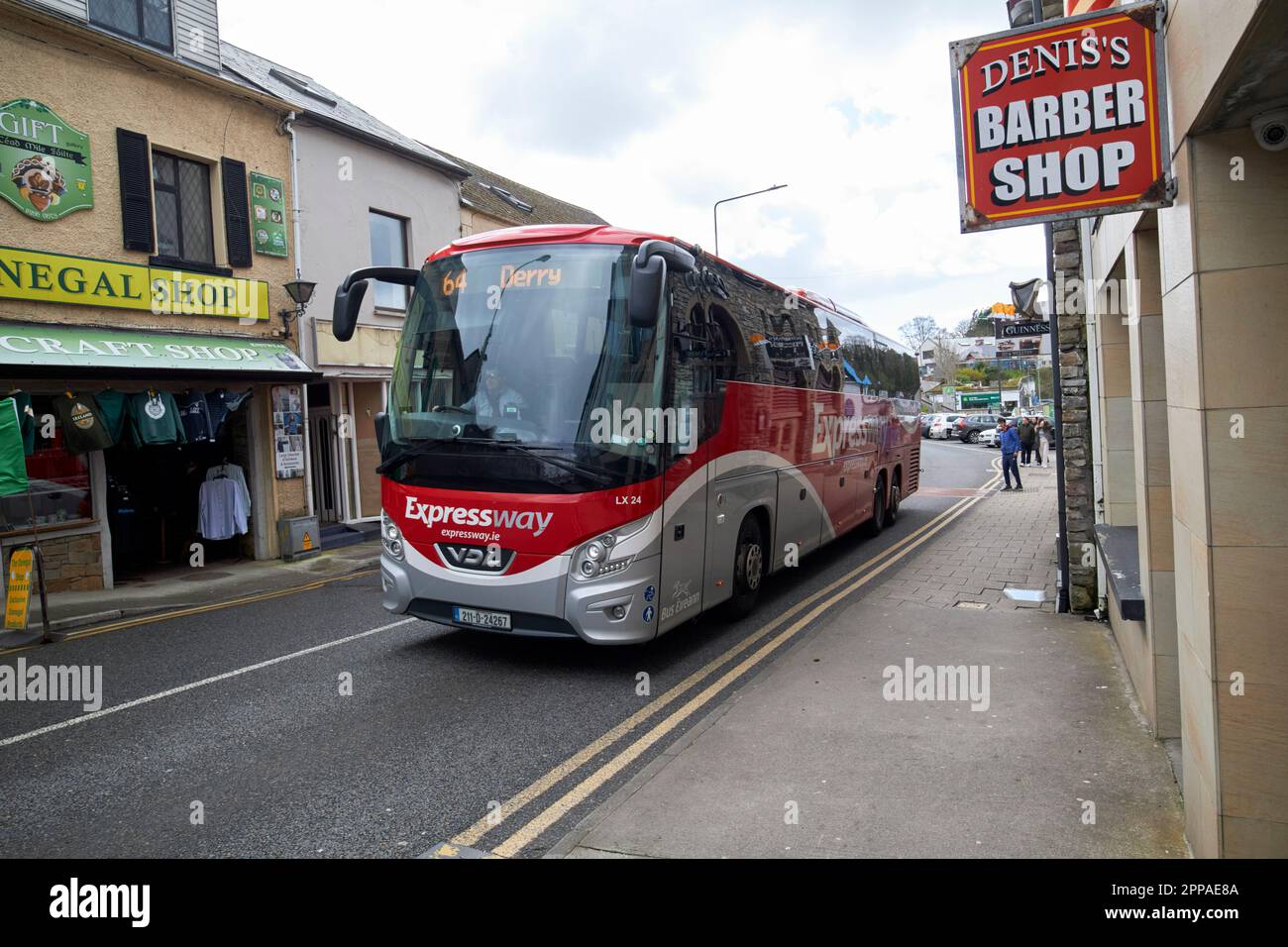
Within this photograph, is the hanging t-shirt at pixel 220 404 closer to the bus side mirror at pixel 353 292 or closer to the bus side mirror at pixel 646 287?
the bus side mirror at pixel 353 292

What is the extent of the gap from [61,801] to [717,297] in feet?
19.6

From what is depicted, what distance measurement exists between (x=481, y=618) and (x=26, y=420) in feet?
24.3

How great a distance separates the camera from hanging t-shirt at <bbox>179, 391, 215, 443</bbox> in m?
12.0

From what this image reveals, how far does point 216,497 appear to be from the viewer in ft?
43.2

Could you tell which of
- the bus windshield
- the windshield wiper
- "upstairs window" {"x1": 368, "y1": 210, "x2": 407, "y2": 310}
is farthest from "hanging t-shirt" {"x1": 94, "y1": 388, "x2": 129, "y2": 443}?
the windshield wiper

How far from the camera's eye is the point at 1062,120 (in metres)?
4.09

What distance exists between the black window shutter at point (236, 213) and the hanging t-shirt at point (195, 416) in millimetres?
2314

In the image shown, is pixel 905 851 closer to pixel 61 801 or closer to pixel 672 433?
pixel 672 433

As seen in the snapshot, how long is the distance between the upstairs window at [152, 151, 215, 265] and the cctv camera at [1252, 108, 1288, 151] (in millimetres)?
12822

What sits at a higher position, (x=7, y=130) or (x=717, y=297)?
(x=7, y=130)

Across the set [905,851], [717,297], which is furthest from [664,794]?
[717,297]

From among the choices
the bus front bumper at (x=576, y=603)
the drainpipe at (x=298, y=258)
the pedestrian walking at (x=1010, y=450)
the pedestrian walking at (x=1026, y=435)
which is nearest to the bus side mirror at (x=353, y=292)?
the bus front bumper at (x=576, y=603)

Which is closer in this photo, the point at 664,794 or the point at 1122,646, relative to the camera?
A: the point at 664,794

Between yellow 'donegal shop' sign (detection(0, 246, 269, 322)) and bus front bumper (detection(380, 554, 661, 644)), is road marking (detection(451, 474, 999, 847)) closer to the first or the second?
bus front bumper (detection(380, 554, 661, 644))
